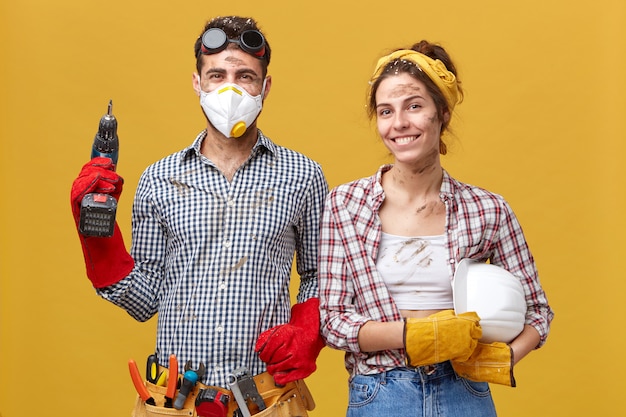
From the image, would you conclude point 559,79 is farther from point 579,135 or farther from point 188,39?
point 188,39

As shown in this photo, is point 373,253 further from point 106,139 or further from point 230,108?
point 106,139

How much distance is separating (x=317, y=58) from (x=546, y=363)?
4.89 ft

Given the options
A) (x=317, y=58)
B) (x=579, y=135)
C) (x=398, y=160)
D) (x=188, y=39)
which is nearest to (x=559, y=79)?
(x=579, y=135)

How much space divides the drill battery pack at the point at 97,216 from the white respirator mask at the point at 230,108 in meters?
0.36

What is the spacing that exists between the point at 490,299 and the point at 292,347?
497 mm

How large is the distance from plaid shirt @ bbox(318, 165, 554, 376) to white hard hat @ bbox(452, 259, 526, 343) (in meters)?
0.05

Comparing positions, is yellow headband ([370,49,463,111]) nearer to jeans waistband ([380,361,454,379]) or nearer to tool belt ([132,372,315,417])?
jeans waistband ([380,361,454,379])

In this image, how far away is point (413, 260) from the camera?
2650 millimetres

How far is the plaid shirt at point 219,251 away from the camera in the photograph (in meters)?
2.73

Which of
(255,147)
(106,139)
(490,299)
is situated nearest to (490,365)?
(490,299)

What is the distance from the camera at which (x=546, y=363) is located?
14.2ft

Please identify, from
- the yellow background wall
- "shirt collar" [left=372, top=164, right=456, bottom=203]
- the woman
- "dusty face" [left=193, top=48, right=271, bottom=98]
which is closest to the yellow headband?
the woman

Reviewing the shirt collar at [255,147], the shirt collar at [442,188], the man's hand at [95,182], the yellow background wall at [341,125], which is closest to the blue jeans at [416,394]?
the shirt collar at [442,188]

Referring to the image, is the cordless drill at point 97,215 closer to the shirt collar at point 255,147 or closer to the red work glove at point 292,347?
the shirt collar at point 255,147
